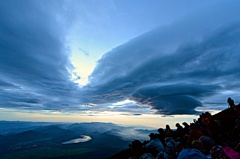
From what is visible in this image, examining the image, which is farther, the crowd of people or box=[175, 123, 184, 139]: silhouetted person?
box=[175, 123, 184, 139]: silhouetted person

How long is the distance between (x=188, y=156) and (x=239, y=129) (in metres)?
11.9

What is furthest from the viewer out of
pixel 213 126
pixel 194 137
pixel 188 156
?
pixel 213 126

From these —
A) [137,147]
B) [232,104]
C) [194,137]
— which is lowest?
[137,147]

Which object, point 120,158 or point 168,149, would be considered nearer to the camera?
point 168,149

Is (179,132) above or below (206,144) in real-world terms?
above

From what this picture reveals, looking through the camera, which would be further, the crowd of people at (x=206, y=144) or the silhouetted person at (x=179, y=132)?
the silhouetted person at (x=179, y=132)

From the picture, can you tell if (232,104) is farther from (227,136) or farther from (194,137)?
(194,137)

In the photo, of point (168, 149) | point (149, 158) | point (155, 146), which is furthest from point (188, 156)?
point (155, 146)

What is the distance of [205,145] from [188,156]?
262 inches

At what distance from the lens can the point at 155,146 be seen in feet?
67.1

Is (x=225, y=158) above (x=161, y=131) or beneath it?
beneath

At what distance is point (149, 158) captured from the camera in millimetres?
15641

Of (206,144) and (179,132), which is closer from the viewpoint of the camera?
(206,144)

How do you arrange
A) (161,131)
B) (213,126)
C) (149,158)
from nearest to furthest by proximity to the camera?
(149,158) → (213,126) → (161,131)
